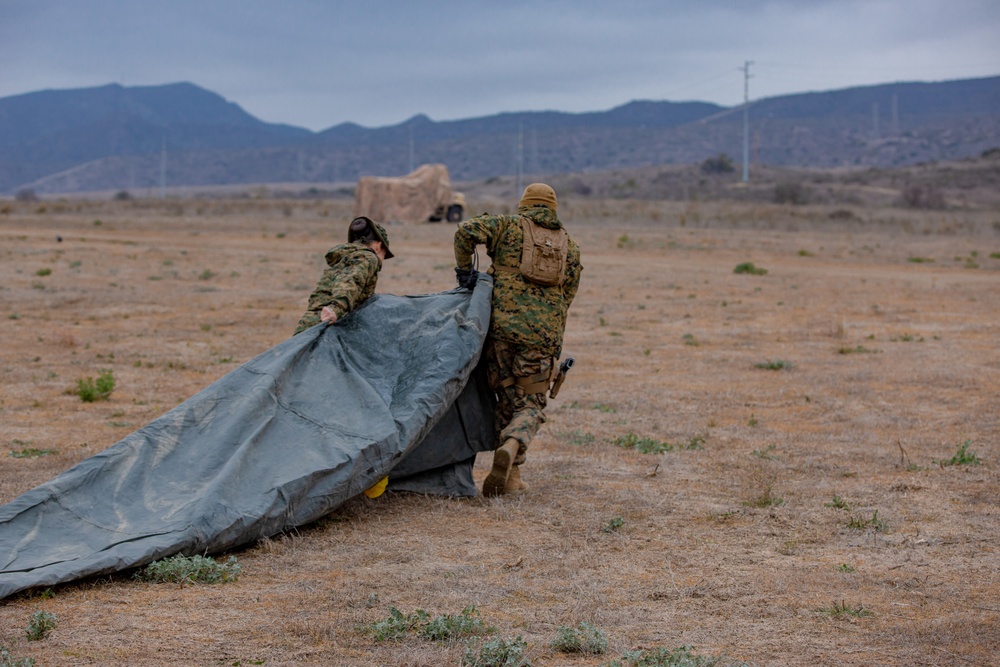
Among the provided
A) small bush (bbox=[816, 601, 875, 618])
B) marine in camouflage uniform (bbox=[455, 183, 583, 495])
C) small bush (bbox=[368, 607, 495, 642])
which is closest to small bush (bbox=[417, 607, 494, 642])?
small bush (bbox=[368, 607, 495, 642])

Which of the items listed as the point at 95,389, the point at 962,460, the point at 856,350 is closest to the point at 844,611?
the point at 962,460

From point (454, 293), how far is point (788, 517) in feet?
8.59

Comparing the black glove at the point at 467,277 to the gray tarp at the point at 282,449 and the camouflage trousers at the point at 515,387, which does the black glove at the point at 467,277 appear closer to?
the gray tarp at the point at 282,449

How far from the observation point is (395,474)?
7203mm

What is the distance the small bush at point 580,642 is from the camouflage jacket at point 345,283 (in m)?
2.98

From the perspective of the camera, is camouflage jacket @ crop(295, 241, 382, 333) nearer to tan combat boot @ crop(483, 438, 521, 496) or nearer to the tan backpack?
the tan backpack

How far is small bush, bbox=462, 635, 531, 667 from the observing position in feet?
14.6

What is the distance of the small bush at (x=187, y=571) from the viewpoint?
5.41m

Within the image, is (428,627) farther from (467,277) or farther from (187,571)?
(467,277)

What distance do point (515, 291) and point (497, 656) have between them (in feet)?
10.9

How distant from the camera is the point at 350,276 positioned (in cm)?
721

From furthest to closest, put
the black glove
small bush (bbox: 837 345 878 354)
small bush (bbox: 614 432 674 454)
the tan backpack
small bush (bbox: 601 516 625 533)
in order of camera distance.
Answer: small bush (bbox: 837 345 878 354)
small bush (bbox: 614 432 674 454)
the black glove
the tan backpack
small bush (bbox: 601 516 625 533)

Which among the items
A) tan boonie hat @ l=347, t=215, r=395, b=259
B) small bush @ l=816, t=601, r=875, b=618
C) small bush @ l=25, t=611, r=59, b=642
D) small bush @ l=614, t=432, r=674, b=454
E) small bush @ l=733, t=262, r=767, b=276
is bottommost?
small bush @ l=614, t=432, r=674, b=454

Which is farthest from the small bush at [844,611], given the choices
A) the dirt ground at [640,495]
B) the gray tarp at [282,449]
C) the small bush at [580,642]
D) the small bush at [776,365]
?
the small bush at [776,365]
